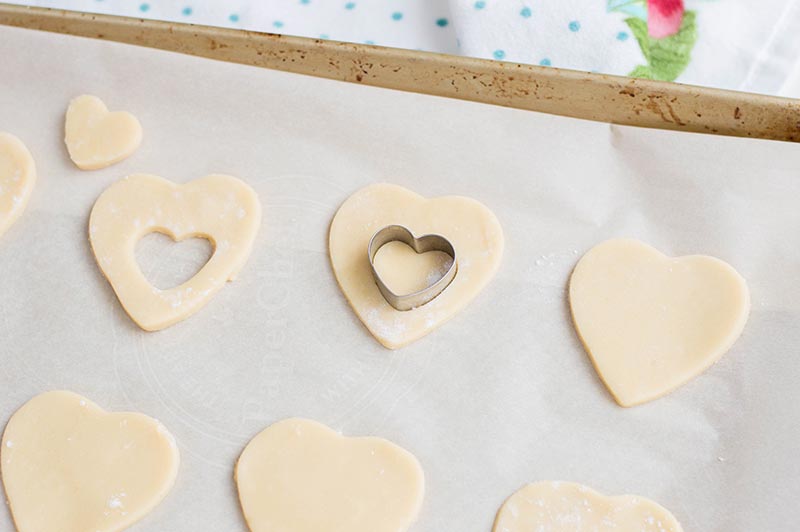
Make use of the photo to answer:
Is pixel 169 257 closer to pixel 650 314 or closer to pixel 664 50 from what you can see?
pixel 650 314

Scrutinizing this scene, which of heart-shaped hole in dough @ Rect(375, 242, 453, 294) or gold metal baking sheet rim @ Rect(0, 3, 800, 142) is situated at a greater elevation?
gold metal baking sheet rim @ Rect(0, 3, 800, 142)

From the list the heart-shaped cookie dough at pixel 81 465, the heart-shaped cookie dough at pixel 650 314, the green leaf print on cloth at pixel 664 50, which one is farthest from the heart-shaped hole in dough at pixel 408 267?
the green leaf print on cloth at pixel 664 50

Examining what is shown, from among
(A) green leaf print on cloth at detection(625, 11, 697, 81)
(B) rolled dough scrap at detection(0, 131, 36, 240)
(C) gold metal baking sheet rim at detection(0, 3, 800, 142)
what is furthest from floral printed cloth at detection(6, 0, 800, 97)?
(B) rolled dough scrap at detection(0, 131, 36, 240)

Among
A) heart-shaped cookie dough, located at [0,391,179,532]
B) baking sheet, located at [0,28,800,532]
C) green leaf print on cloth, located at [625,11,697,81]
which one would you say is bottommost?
heart-shaped cookie dough, located at [0,391,179,532]

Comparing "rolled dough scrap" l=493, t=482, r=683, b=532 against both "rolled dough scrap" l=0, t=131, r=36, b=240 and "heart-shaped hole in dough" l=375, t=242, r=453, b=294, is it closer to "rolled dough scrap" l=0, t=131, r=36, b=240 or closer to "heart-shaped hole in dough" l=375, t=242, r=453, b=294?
"heart-shaped hole in dough" l=375, t=242, r=453, b=294

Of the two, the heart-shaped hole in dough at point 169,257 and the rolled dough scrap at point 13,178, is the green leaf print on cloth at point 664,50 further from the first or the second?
the rolled dough scrap at point 13,178

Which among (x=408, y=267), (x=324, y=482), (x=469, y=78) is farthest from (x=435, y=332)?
(x=469, y=78)
